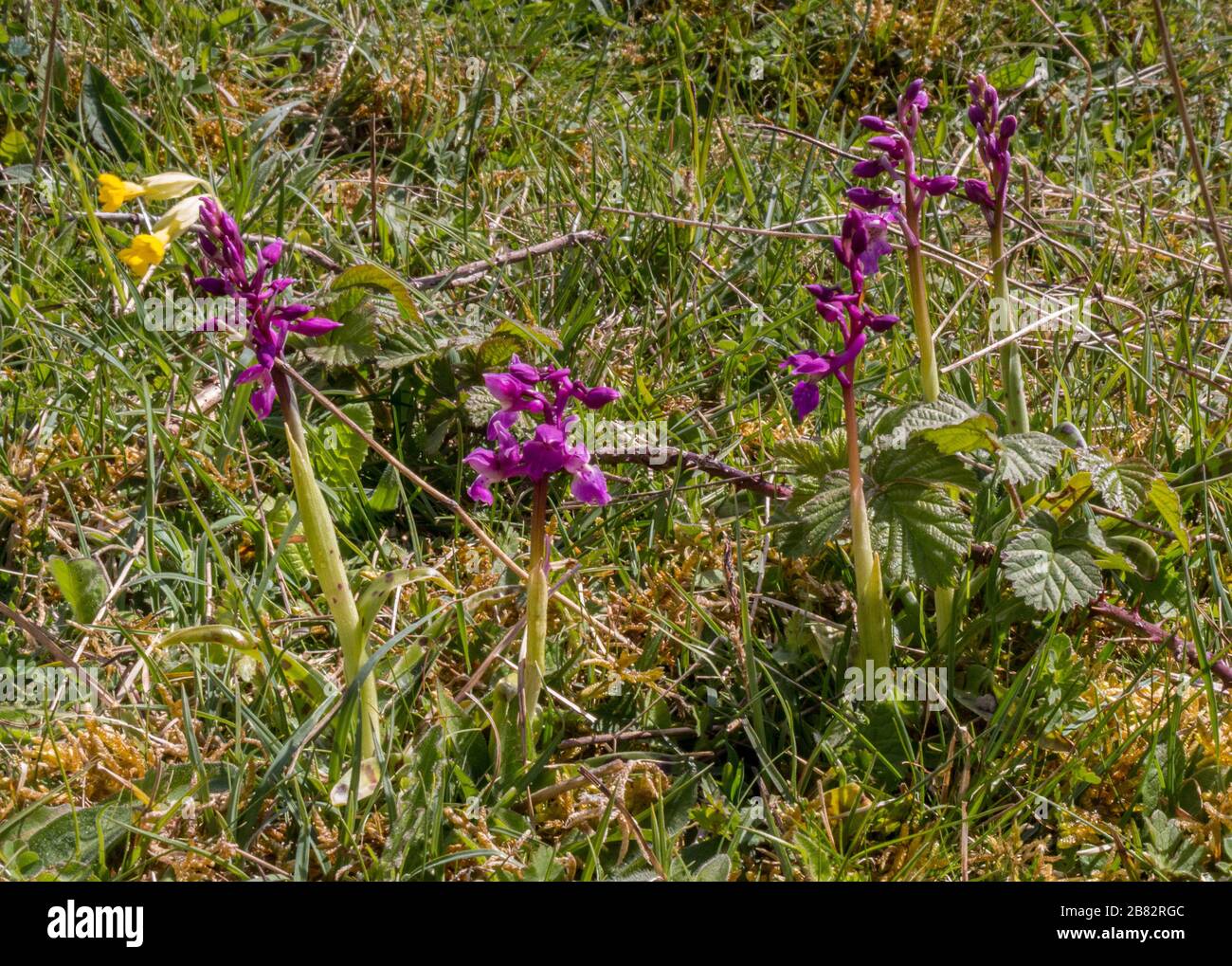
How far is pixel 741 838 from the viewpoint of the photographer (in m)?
1.90

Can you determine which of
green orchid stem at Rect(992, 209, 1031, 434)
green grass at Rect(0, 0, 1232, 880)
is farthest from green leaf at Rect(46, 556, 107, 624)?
green orchid stem at Rect(992, 209, 1031, 434)

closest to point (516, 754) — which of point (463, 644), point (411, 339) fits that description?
point (463, 644)

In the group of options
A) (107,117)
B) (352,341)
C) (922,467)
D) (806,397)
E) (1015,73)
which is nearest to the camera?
(806,397)

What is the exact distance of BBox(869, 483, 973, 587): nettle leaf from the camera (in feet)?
6.40

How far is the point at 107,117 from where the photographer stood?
3.65m

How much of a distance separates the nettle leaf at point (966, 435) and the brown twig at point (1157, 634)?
47 centimetres

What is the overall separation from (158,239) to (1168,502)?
185 cm

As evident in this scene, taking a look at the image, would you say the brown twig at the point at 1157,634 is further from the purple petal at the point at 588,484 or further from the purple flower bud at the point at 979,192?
the purple petal at the point at 588,484

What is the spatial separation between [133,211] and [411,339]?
118 cm

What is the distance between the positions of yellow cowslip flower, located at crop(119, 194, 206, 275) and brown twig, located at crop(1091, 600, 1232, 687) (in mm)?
1803

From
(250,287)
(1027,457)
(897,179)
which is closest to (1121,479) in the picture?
(1027,457)

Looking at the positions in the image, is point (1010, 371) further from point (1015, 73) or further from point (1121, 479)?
point (1015, 73)

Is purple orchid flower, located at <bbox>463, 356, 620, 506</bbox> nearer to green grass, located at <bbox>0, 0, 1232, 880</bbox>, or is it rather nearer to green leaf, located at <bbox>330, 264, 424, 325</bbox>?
green grass, located at <bbox>0, 0, 1232, 880</bbox>
